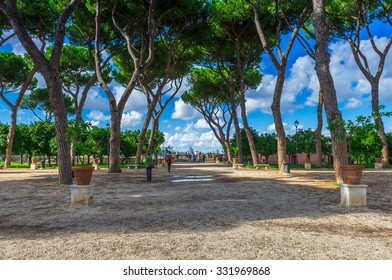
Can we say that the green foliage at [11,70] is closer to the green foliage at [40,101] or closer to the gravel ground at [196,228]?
the green foliage at [40,101]

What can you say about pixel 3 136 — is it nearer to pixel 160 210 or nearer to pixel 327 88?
pixel 160 210

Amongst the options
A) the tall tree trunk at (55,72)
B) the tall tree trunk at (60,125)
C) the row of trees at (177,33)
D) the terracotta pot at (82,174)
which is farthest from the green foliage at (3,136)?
the terracotta pot at (82,174)

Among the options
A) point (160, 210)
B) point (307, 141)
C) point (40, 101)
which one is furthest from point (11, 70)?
point (307, 141)

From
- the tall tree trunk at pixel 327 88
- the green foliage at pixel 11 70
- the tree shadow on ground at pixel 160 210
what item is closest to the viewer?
the tree shadow on ground at pixel 160 210

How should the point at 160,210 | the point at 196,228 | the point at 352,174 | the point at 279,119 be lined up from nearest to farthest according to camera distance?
the point at 196,228 < the point at 160,210 < the point at 352,174 < the point at 279,119

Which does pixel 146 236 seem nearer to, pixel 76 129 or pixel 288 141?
pixel 76 129

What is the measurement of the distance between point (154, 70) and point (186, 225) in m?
21.6

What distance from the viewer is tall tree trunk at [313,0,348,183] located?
9547 millimetres

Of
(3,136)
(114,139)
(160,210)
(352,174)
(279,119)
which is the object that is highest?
(3,136)

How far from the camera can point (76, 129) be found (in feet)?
29.1

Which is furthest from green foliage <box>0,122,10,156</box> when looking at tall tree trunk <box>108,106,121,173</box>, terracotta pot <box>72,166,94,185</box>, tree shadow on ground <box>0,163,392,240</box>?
terracotta pot <box>72,166,94,185</box>

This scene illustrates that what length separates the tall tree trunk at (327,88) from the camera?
31.3 ft

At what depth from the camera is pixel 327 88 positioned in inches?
398

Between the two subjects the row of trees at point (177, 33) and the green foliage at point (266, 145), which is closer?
the row of trees at point (177, 33)
